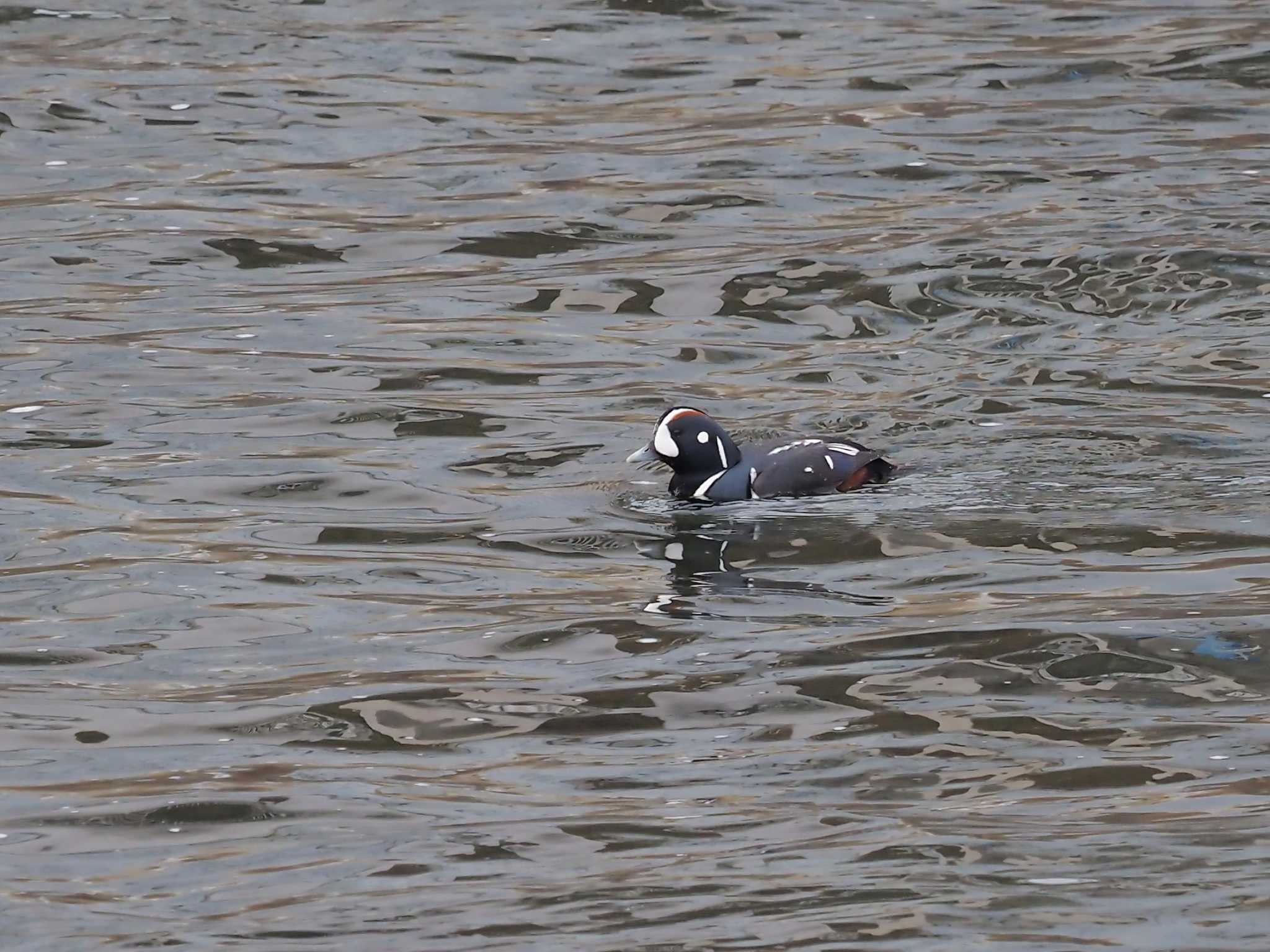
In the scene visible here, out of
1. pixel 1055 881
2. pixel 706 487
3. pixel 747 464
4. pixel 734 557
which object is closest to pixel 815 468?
pixel 747 464

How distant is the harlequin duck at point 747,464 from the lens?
9422mm

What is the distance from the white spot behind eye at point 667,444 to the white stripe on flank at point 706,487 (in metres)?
0.19

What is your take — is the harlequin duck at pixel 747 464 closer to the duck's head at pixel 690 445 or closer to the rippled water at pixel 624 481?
the duck's head at pixel 690 445

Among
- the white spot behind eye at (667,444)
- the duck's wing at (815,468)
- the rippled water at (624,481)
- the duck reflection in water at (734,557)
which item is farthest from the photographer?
the white spot behind eye at (667,444)

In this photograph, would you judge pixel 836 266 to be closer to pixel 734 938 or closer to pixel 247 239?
pixel 247 239

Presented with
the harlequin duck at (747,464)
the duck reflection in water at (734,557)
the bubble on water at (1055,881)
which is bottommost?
the duck reflection in water at (734,557)

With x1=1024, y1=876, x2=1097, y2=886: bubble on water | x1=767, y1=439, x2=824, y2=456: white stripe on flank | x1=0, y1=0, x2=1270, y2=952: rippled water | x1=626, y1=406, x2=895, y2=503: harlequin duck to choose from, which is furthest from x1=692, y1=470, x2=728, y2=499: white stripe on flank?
x1=1024, y1=876, x2=1097, y2=886: bubble on water

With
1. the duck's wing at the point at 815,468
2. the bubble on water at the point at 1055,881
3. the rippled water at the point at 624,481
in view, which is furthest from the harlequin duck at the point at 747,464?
the bubble on water at the point at 1055,881

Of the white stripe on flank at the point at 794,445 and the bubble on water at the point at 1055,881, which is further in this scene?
the white stripe on flank at the point at 794,445

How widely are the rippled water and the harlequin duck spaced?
123 mm

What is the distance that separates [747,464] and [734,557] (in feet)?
2.89

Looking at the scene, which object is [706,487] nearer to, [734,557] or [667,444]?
[667,444]

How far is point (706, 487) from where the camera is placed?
31.4ft

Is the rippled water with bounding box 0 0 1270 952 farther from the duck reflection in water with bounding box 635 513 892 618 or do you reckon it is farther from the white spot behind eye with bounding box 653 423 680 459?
the white spot behind eye with bounding box 653 423 680 459
